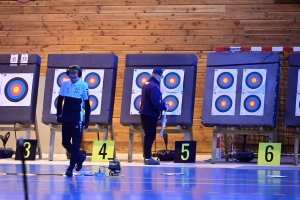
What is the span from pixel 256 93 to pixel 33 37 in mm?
4204

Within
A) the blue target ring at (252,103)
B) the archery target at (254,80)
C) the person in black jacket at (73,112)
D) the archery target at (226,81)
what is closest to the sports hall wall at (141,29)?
the archery target at (226,81)

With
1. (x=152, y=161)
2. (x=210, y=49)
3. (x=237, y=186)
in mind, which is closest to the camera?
(x=237, y=186)

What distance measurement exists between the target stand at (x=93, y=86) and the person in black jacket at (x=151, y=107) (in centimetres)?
71

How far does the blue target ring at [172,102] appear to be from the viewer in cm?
815

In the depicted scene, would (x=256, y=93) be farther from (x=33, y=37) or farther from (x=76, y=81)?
(x=33, y=37)

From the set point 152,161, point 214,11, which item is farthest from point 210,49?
point 152,161

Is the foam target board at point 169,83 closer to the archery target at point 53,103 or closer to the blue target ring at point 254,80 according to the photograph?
the blue target ring at point 254,80

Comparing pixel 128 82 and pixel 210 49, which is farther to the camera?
pixel 210 49

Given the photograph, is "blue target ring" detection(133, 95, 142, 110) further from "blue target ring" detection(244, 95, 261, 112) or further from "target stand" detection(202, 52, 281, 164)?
"blue target ring" detection(244, 95, 261, 112)

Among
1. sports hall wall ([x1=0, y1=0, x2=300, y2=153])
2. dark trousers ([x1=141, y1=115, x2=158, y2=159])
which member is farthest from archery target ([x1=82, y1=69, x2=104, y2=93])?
sports hall wall ([x1=0, y1=0, x2=300, y2=153])

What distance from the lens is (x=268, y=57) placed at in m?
8.06

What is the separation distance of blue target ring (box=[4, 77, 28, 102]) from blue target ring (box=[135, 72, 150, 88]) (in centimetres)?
163

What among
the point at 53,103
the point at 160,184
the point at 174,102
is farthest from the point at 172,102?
the point at 160,184

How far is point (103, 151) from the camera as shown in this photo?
7.89m
